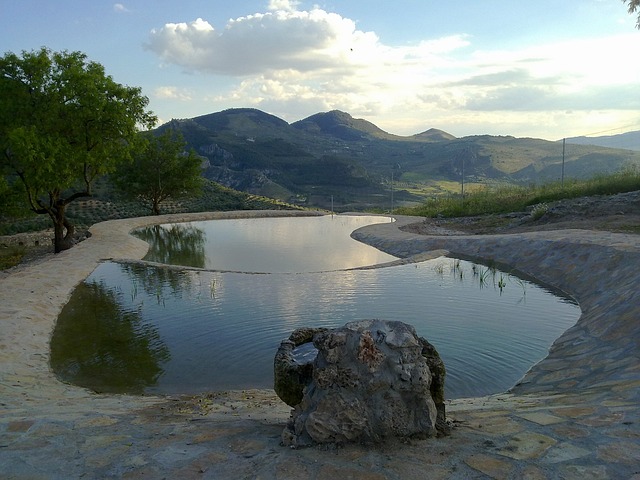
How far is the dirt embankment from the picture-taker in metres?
16.3

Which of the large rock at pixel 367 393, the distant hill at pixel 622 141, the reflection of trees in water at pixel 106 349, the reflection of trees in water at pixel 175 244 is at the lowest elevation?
the reflection of trees in water at pixel 106 349

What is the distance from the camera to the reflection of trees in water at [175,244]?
16.7 m

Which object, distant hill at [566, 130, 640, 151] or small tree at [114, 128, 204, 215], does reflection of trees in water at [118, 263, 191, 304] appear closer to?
small tree at [114, 128, 204, 215]

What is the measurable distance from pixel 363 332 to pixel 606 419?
1995 mm

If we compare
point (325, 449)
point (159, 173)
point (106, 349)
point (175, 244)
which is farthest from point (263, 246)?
point (325, 449)

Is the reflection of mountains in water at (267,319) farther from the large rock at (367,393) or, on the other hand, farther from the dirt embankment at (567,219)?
the dirt embankment at (567,219)

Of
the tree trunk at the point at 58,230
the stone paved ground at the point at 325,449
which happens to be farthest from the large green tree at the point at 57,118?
the stone paved ground at the point at 325,449

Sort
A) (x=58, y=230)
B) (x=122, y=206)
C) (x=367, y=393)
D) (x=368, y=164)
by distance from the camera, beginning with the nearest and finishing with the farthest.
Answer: (x=367, y=393)
(x=58, y=230)
(x=122, y=206)
(x=368, y=164)

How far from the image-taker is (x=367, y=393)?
354cm

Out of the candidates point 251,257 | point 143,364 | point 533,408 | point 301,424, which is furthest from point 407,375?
point 251,257

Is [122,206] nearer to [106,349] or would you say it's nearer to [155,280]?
[155,280]

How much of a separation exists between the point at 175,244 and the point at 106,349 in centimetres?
1298

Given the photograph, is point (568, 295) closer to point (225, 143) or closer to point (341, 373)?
point (341, 373)

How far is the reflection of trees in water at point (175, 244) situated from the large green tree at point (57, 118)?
3.73 m
